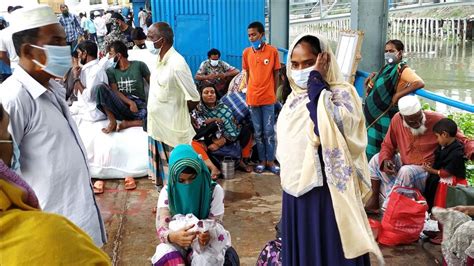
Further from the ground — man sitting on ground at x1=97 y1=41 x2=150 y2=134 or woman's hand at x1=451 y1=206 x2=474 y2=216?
man sitting on ground at x1=97 y1=41 x2=150 y2=134

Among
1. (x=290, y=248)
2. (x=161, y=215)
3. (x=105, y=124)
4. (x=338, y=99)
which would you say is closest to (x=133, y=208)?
(x=105, y=124)

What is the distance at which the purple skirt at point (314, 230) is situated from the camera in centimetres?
256

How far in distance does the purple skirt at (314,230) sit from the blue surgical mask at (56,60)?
129 cm

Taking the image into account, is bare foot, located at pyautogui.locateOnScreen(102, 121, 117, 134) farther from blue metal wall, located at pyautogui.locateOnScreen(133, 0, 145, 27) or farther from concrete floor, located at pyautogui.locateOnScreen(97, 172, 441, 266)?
blue metal wall, located at pyautogui.locateOnScreen(133, 0, 145, 27)

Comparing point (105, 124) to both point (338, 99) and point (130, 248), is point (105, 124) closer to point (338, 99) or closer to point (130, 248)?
point (130, 248)

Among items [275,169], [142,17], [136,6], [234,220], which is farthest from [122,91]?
[136,6]

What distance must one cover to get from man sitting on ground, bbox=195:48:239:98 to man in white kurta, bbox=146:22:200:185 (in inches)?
87.2

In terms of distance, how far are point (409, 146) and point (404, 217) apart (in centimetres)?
62

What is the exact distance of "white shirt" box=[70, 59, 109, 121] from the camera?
5.47 meters

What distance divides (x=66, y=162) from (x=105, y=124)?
11.5 ft

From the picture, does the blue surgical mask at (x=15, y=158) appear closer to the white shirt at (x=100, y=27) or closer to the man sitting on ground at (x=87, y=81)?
the man sitting on ground at (x=87, y=81)


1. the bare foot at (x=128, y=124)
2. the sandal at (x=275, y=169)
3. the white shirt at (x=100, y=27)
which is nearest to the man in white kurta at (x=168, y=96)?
the bare foot at (x=128, y=124)

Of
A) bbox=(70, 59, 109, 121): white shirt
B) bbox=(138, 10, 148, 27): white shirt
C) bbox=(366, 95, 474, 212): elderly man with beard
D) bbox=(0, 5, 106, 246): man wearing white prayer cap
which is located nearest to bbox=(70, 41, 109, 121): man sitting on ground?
bbox=(70, 59, 109, 121): white shirt

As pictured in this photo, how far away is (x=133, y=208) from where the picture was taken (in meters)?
4.82
